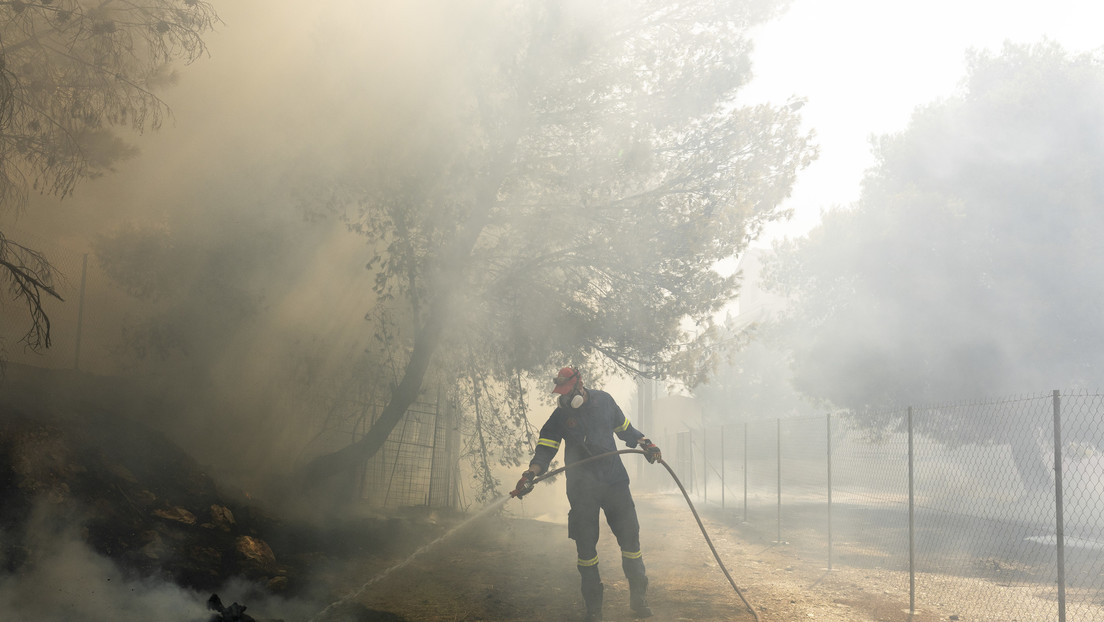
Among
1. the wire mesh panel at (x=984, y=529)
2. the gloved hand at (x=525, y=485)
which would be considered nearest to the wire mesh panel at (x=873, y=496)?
the wire mesh panel at (x=984, y=529)

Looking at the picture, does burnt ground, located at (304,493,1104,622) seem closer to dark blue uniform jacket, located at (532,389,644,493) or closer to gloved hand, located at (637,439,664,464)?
dark blue uniform jacket, located at (532,389,644,493)

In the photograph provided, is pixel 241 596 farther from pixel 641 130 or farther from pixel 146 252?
pixel 641 130

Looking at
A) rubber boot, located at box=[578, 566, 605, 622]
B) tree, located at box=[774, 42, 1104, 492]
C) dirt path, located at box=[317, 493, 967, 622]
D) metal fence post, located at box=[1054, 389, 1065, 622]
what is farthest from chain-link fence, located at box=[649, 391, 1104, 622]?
rubber boot, located at box=[578, 566, 605, 622]

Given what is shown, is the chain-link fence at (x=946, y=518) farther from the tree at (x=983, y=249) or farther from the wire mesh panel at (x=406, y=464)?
the wire mesh panel at (x=406, y=464)

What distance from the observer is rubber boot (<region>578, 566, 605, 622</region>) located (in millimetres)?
5504

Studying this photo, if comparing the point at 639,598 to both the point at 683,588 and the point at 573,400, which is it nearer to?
the point at 683,588

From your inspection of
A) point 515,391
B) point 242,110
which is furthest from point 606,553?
point 242,110

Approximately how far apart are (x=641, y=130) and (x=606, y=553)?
5232 millimetres

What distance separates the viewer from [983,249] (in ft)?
49.8

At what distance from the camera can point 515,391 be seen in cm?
945

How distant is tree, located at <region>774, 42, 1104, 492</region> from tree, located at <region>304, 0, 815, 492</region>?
8043mm

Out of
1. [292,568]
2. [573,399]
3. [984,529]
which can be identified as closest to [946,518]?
[984,529]

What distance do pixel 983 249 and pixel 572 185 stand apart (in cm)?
1110

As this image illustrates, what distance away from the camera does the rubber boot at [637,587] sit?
5629 millimetres
